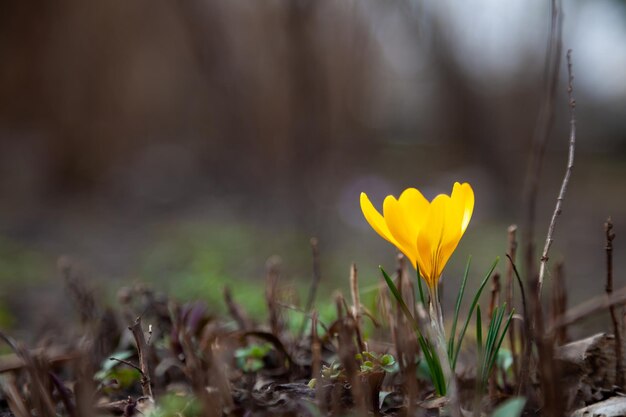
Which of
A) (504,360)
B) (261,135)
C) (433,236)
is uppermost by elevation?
(261,135)

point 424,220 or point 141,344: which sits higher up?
point 424,220

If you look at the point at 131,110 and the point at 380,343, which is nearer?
the point at 380,343

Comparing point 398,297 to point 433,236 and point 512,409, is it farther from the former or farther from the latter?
point 512,409

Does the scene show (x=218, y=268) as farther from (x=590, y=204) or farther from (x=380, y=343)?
(x=590, y=204)

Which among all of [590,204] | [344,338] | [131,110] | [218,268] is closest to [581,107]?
[590,204]

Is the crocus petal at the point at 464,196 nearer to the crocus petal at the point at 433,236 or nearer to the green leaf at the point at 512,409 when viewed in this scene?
the crocus petal at the point at 433,236

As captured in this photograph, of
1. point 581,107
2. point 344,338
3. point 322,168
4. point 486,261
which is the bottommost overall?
point 486,261

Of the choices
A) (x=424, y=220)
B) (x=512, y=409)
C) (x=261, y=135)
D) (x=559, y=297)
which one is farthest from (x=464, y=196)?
(x=261, y=135)
